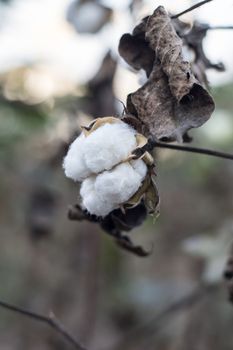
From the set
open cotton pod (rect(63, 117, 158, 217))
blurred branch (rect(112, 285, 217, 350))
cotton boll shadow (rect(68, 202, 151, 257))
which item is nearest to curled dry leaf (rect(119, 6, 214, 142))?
open cotton pod (rect(63, 117, 158, 217))

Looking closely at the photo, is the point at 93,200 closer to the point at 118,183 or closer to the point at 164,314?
the point at 118,183

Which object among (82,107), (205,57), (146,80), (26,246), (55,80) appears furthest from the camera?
(26,246)

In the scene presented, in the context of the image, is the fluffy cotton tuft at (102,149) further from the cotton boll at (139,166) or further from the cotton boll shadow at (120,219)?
the cotton boll shadow at (120,219)

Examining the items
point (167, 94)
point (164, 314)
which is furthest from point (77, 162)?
point (164, 314)

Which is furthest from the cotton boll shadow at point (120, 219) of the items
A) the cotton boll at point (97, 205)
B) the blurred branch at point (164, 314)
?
the blurred branch at point (164, 314)

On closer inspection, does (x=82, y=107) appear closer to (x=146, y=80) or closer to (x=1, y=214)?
(x=146, y=80)

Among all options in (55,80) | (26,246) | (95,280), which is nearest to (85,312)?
(95,280)

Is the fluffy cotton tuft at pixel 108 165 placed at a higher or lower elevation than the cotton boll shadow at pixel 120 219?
higher
